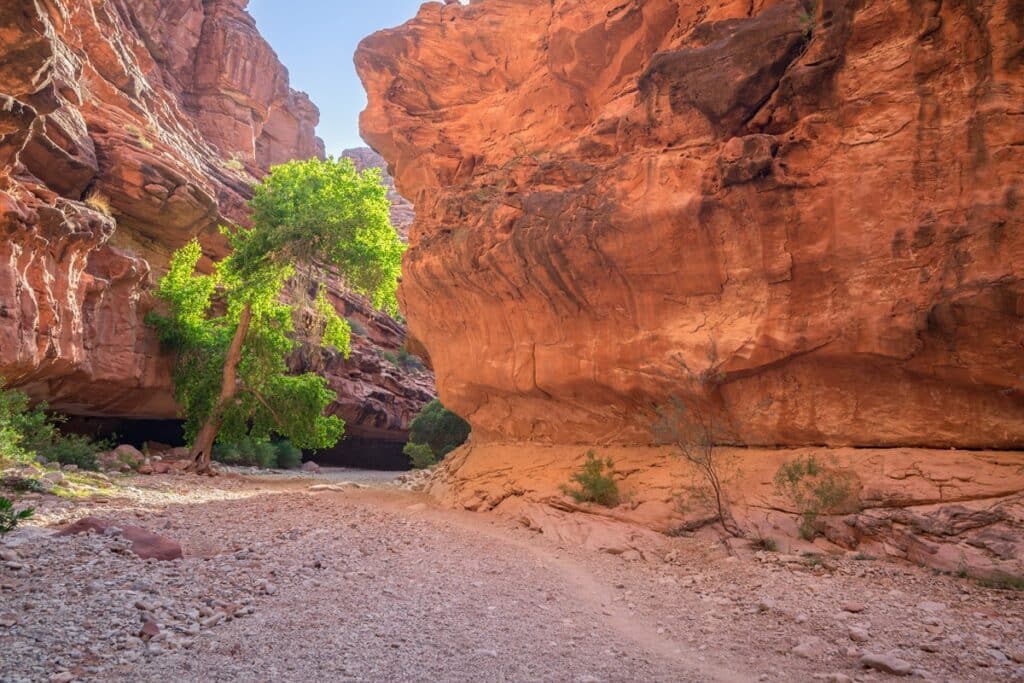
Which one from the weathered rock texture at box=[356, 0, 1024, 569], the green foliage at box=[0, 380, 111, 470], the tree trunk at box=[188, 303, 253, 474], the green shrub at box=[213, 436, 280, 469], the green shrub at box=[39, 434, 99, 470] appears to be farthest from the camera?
the green shrub at box=[213, 436, 280, 469]

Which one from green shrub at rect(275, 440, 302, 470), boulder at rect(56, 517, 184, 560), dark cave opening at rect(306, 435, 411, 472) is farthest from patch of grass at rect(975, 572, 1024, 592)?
dark cave opening at rect(306, 435, 411, 472)

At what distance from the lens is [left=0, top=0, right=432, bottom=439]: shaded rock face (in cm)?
981

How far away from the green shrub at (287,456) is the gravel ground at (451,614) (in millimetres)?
20999

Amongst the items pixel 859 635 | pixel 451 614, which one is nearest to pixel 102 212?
pixel 451 614

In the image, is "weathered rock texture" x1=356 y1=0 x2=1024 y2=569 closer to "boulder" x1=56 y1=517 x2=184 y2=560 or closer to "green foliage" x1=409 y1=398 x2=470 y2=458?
"boulder" x1=56 y1=517 x2=184 y2=560

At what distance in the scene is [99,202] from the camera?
1866cm

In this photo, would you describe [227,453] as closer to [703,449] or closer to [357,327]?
[357,327]

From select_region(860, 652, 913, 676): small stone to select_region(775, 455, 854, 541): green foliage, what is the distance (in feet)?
11.1

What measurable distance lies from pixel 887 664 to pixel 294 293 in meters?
17.2

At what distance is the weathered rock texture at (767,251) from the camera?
6.54m

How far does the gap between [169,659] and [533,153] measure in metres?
12.6

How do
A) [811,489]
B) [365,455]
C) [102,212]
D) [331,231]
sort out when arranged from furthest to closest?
[365,455], [102,212], [331,231], [811,489]

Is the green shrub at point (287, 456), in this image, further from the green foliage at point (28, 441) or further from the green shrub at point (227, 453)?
the green foliage at point (28, 441)

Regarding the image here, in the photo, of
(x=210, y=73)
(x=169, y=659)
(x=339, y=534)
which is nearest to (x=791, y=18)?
(x=339, y=534)
